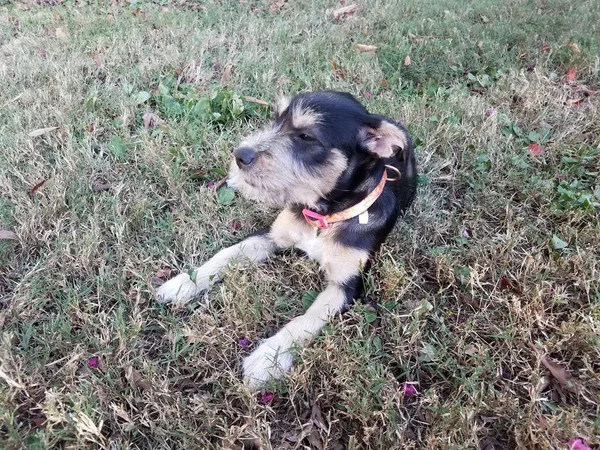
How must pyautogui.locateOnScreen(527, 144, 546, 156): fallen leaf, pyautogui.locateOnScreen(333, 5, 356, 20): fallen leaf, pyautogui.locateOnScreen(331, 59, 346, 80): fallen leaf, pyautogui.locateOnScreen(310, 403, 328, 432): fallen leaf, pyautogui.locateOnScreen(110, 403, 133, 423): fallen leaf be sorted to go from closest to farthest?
pyautogui.locateOnScreen(110, 403, 133, 423): fallen leaf, pyautogui.locateOnScreen(310, 403, 328, 432): fallen leaf, pyautogui.locateOnScreen(527, 144, 546, 156): fallen leaf, pyautogui.locateOnScreen(331, 59, 346, 80): fallen leaf, pyautogui.locateOnScreen(333, 5, 356, 20): fallen leaf

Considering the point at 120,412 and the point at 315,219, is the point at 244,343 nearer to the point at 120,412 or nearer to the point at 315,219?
the point at 120,412

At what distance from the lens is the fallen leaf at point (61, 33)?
6.56 m

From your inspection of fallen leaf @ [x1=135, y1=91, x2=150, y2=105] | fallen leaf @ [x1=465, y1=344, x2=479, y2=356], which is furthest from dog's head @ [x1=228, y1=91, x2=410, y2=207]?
fallen leaf @ [x1=135, y1=91, x2=150, y2=105]

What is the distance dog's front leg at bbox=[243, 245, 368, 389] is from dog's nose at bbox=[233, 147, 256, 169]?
2.70 feet

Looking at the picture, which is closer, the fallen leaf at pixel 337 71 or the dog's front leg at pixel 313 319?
the dog's front leg at pixel 313 319

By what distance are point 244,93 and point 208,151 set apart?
133 cm

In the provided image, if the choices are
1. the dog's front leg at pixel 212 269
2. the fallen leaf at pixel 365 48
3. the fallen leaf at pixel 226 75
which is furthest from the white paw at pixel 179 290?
the fallen leaf at pixel 365 48

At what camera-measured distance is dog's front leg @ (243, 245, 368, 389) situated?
259 centimetres

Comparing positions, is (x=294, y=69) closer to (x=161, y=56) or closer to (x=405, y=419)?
Result: (x=161, y=56)

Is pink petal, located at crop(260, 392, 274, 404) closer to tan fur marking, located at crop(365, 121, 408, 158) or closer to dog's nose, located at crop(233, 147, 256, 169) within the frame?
dog's nose, located at crop(233, 147, 256, 169)

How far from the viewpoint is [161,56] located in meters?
5.83

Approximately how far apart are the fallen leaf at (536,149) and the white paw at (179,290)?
131 inches

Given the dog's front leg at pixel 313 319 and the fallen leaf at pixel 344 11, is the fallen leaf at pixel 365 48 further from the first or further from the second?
the dog's front leg at pixel 313 319

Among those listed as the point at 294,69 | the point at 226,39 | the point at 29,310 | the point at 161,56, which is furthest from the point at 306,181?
the point at 226,39
